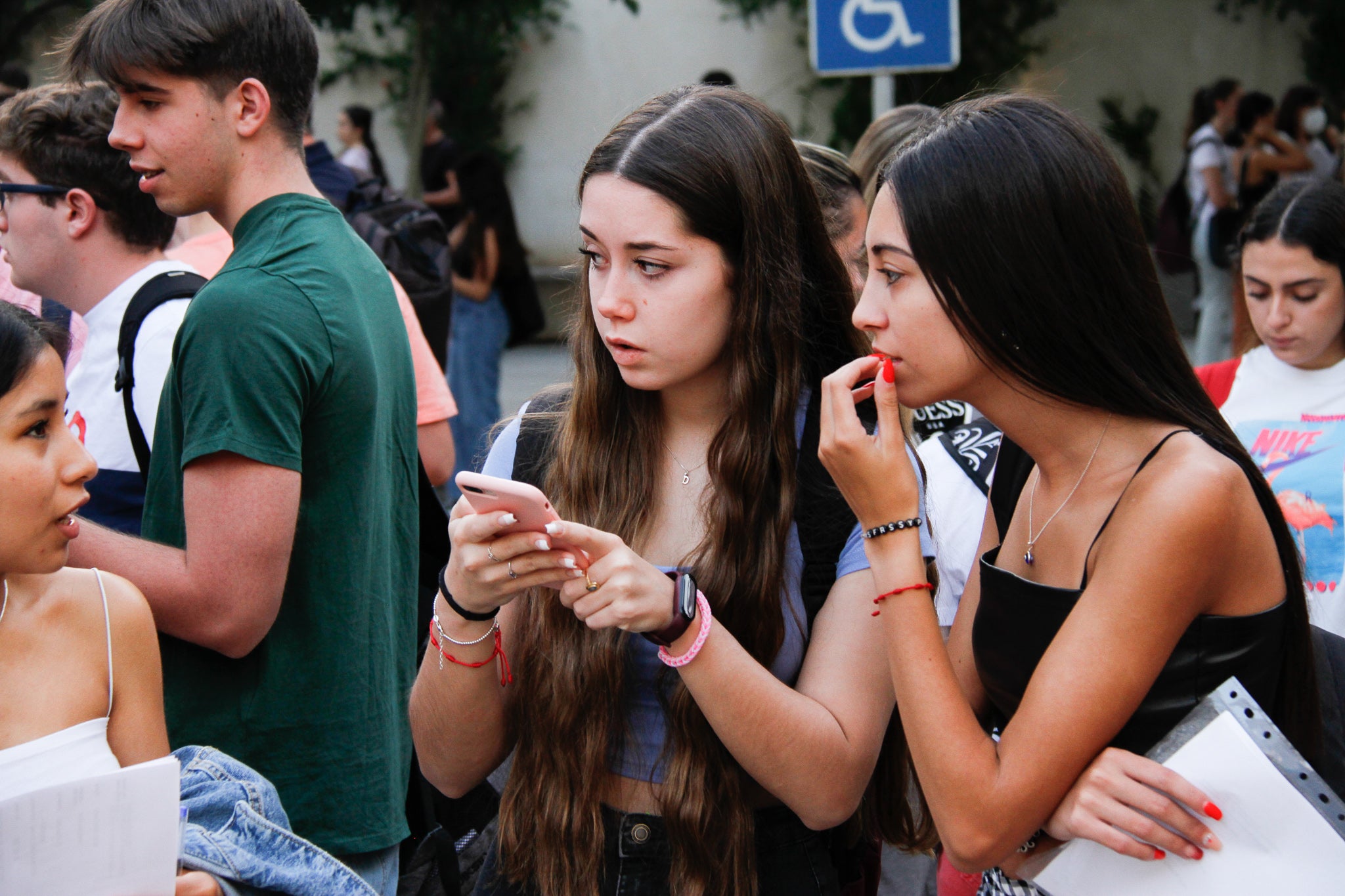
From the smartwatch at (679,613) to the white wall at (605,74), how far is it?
1305cm

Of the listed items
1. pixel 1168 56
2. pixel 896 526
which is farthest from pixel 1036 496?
pixel 1168 56

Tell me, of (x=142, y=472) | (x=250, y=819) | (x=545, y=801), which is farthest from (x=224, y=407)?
(x=545, y=801)

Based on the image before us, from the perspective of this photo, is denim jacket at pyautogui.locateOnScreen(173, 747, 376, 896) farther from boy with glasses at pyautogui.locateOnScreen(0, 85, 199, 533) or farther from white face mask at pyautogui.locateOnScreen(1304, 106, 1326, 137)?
white face mask at pyautogui.locateOnScreen(1304, 106, 1326, 137)

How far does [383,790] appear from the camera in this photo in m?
2.30

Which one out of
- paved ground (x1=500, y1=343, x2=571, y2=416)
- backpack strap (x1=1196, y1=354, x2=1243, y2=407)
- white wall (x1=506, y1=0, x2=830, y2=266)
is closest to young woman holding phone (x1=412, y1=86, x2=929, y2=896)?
backpack strap (x1=1196, y1=354, x2=1243, y2=407)

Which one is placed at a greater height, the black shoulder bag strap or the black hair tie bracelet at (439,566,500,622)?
the black hair tie bracelet at (439,566,500,622)

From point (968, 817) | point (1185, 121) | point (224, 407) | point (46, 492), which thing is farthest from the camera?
point (1185, 121)

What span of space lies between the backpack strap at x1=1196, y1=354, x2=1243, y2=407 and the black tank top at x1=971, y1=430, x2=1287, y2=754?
78.4 inches

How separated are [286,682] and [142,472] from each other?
0.55 meters

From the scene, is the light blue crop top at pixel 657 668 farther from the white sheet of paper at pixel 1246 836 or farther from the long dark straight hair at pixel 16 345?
the long dark straight hair at pixel 16 345

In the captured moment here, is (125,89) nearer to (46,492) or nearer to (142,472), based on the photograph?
(142,472)

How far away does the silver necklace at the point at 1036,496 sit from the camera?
1.71m

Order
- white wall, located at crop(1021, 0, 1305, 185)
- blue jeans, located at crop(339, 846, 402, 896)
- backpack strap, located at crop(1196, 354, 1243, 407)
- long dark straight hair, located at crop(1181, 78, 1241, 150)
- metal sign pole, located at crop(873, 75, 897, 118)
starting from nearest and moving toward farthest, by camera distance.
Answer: blue jeans, located at crop(339, 846, 402, 896) → backpack strap, located at crop(1196, 354, 1243, 407) → metal sign pole, located at crop(873, 75, 897, 118) → long dark straight hair, located at crop(1181, 78, 1241, 150) → white wall, located at crop(1021, 0, 1305, 185)

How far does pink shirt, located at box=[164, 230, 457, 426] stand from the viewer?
142 inches
